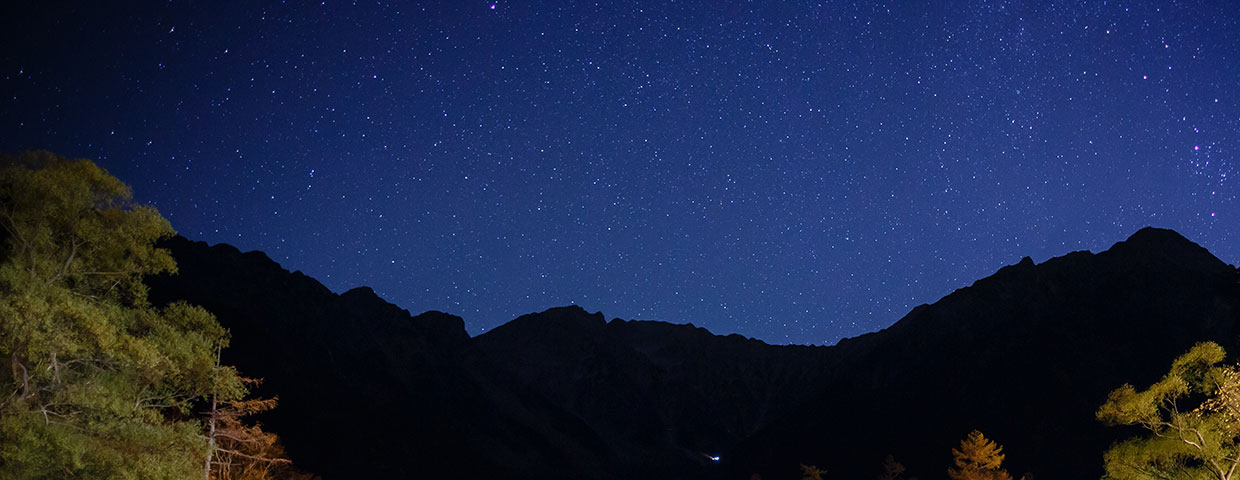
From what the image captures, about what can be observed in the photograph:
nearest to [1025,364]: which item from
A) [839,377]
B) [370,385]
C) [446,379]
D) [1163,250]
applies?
[1163,250]

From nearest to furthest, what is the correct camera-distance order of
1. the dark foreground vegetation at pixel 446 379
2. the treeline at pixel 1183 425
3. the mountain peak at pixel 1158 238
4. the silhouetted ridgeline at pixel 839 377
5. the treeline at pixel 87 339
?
the treeline at pixel 87 339
the dark foreground vegetation at pixel 446 379
the treeline at pixel 1183 425
the silhouetted ridgeline at pixel 839 377
the mountain peak at pixel 1158 238

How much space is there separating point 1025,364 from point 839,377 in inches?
1973

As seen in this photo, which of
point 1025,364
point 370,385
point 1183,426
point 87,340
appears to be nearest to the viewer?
point 87,340

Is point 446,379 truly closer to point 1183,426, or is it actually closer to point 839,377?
point 839,377

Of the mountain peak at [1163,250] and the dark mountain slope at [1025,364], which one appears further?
the mountain peak at [1163,250]

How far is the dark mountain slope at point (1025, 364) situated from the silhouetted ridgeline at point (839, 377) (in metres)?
0.37

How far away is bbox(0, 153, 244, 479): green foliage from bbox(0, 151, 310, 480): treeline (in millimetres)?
24

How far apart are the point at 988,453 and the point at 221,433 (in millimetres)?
42571

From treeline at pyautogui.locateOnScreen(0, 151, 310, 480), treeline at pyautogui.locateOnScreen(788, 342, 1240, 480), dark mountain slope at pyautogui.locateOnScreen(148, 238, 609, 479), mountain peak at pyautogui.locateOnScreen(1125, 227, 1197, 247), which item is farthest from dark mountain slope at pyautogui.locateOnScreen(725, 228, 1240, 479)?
treeline at pyautogui.locateOnScreen(0, 151, 310, 480)

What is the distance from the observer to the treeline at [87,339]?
417 inches

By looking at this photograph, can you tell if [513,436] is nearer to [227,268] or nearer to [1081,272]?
[227,268]

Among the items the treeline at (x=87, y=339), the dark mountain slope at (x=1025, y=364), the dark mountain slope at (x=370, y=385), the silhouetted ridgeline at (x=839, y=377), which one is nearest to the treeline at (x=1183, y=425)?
the treeline at (x=87, y=339)

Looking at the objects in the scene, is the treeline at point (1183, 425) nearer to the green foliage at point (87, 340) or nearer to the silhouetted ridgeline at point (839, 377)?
the green foliage at point (87, 340)

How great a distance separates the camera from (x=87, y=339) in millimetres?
11273
